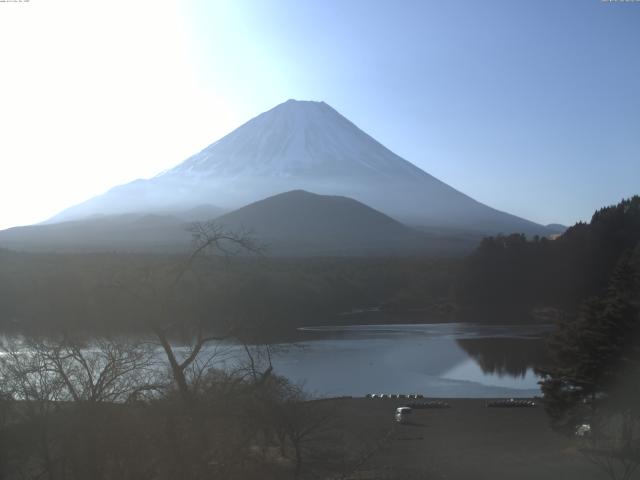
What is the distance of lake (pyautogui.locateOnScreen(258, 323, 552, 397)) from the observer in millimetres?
17719

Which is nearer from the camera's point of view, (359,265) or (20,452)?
(20,452)

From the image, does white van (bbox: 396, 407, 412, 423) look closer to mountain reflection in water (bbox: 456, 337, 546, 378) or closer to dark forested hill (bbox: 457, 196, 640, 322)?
mountain reflection in water (bbox: 456, 337, 546, 378)

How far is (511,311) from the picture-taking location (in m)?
38.1

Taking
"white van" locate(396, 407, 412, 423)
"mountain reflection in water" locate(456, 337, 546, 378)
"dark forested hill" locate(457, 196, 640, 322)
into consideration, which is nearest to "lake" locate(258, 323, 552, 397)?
"mountain reflection in water" locate(456, 337, 546, 378)

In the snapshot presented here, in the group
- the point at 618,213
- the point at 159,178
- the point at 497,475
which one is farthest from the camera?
the point at 159,178

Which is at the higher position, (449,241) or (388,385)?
(449,241)

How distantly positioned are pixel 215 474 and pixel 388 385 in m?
14.0

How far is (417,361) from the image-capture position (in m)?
21.9

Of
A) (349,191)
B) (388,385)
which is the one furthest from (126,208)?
(388,385)

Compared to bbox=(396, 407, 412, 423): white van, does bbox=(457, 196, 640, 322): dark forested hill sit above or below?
above

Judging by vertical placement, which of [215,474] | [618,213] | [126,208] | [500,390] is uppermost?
[126,208]

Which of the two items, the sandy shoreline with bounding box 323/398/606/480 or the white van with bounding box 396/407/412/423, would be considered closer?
the sandy shoreline with bounding box 323/398/606/480

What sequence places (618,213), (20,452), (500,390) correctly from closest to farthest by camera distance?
(20,452) → (500,390) → (618,213)

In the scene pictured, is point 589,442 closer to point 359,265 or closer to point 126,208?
point 359,265
